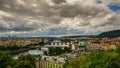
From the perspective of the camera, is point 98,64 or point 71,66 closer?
point 98,64

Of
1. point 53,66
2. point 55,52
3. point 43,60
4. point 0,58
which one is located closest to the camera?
point 0,58

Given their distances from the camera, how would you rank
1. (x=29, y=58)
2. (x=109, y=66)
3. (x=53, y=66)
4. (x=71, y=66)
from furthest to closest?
(x=53, y=66)
(x=29, y=58)
(x=71, y=66)
(x=109, y=66)

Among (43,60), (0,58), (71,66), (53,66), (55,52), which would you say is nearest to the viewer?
(71,66)

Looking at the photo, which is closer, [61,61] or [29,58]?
[29,58]

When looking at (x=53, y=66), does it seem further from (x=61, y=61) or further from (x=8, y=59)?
(x=8, y=59)

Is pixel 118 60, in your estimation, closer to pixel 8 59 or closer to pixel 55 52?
pixel 8 59

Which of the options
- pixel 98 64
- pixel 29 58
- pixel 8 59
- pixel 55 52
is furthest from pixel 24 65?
pixel 55 52

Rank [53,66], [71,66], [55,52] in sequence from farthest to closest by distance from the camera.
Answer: [55,52] → [53,66] → [71,66]

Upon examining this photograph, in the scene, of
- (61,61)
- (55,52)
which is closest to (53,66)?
(61,61)
